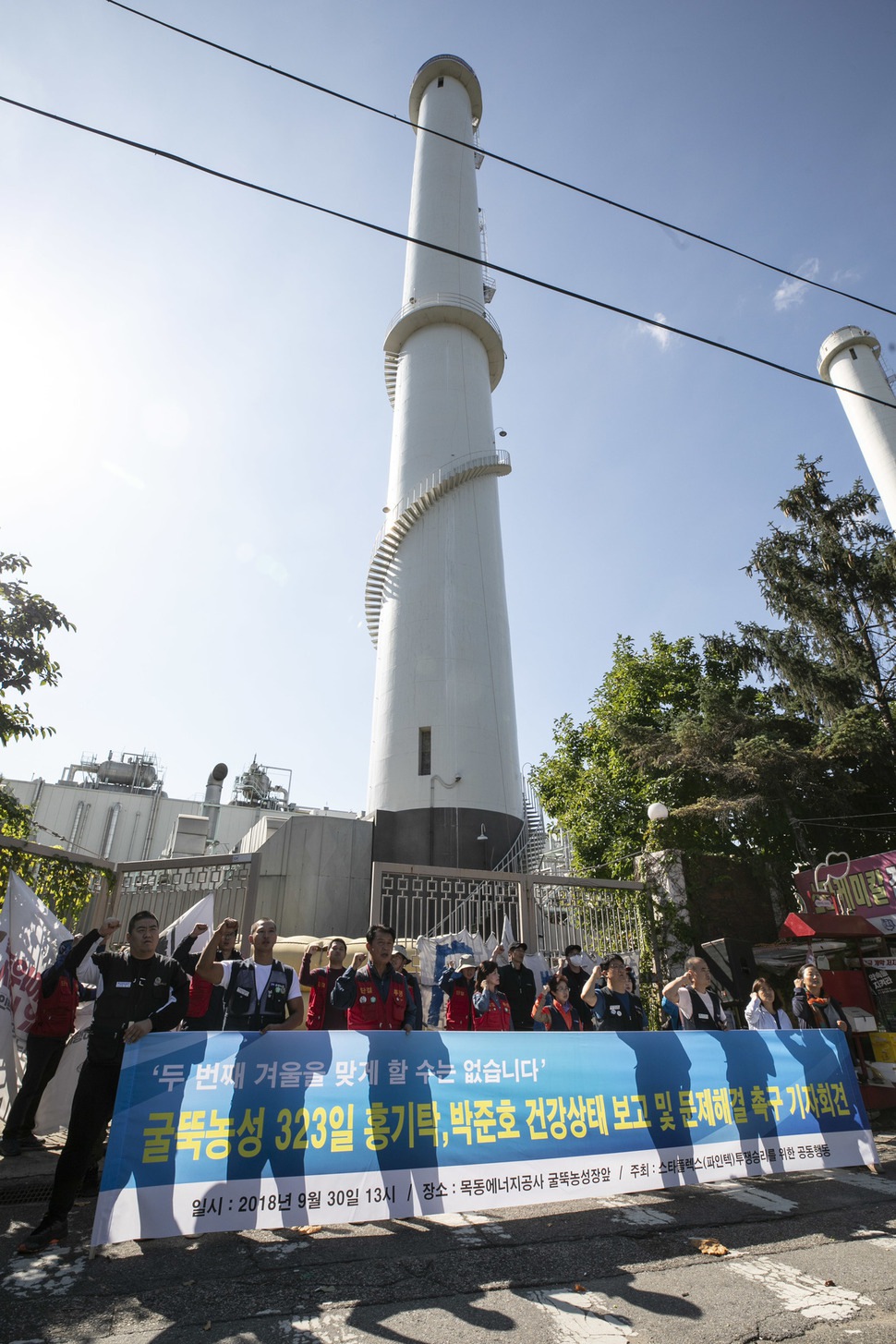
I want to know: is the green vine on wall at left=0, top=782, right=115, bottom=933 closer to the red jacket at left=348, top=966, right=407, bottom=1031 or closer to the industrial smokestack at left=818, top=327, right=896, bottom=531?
the red jacket at left=348, top=966, right=407, bottom=1031

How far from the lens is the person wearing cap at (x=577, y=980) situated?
7641 millimetres

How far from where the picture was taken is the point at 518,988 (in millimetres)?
8375

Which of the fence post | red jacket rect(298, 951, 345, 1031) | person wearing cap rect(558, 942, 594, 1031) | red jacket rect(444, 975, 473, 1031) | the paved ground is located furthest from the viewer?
the fence post

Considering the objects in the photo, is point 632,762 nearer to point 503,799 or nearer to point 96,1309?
point 503,799

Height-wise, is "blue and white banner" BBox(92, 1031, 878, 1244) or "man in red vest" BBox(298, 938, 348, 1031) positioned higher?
"man in red vest" BBox(298, 938, 348, 1031)

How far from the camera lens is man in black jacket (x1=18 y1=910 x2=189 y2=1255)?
429 centimetres

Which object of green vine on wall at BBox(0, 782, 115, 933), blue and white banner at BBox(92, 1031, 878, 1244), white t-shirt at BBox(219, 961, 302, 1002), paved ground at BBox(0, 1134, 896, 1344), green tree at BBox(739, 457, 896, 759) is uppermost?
green tree at BBox(739, 457, 896, 759)

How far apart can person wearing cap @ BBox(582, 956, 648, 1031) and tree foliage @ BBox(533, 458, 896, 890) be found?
21.3 feet

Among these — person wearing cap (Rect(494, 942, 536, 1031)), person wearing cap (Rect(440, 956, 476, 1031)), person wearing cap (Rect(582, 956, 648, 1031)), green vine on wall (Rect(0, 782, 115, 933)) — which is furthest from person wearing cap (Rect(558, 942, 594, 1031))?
green vine on wall (Rect(0, 782, 115, 933))

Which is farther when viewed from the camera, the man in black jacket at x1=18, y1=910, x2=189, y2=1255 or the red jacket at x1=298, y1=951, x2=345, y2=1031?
the red jacket at x1=298, y1=951, x2=345, y2=1031

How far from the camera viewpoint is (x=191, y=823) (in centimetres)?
1490

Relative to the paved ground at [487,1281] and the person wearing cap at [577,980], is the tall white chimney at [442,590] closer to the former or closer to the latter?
the person wearing cap at [577,980]

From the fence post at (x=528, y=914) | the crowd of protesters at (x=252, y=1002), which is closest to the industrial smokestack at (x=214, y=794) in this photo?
the fence post at (x=528, y=914)

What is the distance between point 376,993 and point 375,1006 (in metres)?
0.10
